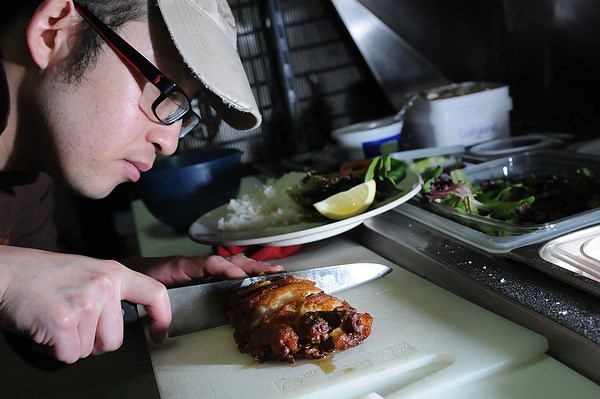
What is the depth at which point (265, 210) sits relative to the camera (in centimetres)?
141

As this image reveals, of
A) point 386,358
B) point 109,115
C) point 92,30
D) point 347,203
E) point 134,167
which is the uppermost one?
point 92,30

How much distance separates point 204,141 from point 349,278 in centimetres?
141

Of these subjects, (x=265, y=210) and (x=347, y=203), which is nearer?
(x=347, y=203)

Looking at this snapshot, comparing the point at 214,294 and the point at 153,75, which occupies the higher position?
the point at 153,75

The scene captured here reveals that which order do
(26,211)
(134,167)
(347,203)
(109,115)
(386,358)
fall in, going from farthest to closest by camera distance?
1. (26,211)
2. (347,203)
3. (134,167)
4. (109,115)
5. (386,358)

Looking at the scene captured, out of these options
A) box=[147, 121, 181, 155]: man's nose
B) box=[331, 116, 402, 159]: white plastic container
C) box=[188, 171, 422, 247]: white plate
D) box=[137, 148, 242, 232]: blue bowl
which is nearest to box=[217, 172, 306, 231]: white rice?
box=[188, 171, 422, 247]: white plate

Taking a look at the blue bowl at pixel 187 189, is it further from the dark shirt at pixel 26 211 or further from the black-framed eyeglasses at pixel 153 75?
the black-framed eyeglasses at pixel 153 75

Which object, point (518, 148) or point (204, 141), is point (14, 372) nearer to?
point (204, 141)

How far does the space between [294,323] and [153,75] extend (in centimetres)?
47

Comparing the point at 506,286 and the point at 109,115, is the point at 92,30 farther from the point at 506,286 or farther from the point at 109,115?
the point at 506,286

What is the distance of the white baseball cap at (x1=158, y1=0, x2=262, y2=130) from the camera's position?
0.99 metres

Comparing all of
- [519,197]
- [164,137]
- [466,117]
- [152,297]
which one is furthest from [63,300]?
[466,117]

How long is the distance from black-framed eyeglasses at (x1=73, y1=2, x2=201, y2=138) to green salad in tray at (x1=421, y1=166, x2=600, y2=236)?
0.58 meters

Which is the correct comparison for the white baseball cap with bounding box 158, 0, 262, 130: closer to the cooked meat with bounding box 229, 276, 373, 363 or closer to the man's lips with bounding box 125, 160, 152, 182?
the man's lips with bounding box 125, 160, 152, 182
